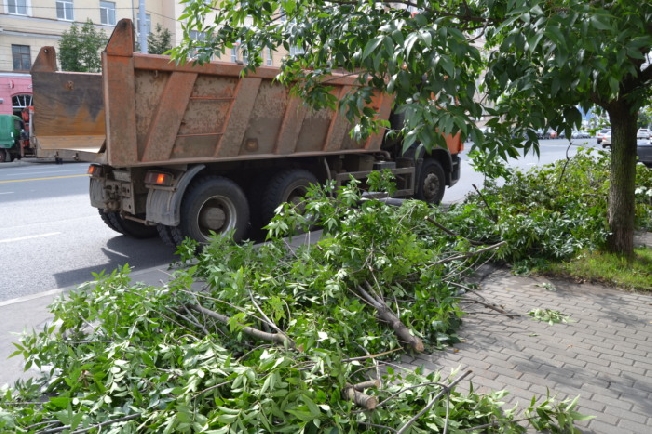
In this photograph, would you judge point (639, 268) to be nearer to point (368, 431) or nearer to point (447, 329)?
point (447, 329)

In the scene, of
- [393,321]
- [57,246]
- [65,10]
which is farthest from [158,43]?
[393,321]

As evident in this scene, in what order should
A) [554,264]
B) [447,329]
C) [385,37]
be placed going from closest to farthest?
[385,37], [447,329], [554,264]

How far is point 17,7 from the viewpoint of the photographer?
121 feet

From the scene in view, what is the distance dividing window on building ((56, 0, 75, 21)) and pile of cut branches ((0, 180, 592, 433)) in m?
37.2

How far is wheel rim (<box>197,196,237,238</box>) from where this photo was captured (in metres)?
8.72

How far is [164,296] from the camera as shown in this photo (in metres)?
4.79

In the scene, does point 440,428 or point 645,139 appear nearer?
point 440,428

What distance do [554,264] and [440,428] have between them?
412 cm

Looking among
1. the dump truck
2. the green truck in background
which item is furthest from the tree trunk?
the green truck in background

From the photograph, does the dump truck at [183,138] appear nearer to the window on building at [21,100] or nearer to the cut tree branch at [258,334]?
the cut tree branch at [258,334]

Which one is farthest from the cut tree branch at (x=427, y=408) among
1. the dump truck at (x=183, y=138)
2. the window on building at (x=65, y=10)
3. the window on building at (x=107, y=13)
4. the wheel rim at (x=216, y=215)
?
the window on building at (x=107, y=13)

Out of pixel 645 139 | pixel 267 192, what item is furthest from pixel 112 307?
pixel 645 139

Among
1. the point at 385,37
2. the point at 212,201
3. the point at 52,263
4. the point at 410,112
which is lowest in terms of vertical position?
the point at 52,263

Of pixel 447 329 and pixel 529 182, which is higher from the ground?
pixel 529 182
